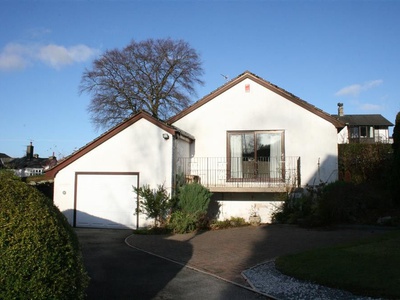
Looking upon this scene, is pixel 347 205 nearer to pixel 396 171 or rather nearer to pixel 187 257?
pixel 396 171

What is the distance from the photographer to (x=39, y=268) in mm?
4586

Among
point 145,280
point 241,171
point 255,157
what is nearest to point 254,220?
A: point 241,171

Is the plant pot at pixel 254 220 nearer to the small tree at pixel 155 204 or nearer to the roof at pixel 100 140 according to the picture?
the small tree at pixel 155 204

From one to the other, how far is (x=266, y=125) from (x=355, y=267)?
10514mm

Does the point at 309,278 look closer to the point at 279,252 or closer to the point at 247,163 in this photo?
the point at 279,252

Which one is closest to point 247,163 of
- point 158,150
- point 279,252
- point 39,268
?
point 158,150

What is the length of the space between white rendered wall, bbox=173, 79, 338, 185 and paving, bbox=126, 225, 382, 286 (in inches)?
137

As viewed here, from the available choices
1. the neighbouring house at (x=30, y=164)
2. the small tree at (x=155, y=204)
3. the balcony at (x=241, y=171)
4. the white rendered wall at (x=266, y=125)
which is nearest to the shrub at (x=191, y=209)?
the small tree at (x=155, y=204)

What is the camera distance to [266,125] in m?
17.3

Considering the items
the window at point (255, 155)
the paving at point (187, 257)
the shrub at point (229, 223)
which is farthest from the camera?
the window at point (255, 155)

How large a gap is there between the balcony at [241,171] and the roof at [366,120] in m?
35.4

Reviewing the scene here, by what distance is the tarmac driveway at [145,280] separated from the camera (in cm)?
672

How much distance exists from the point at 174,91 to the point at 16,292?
38.0 m

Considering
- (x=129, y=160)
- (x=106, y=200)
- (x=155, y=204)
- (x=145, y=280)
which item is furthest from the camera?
(x=129, y=160)
